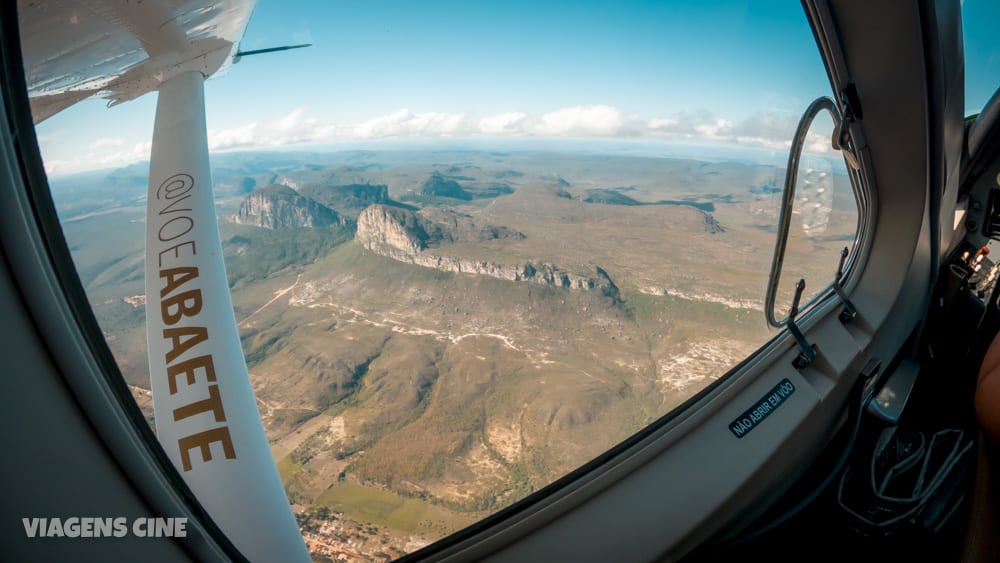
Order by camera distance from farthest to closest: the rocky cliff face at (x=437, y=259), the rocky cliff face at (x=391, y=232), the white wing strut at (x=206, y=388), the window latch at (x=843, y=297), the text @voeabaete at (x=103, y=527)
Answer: the rocky cliff face at (x=437, y=259), the rocky cliff face at (x=391, y=232), the window latch at (x=843, y=297), the white wing strut at (x=206, y=388), the text @voeabaete at (x=103, y=527)

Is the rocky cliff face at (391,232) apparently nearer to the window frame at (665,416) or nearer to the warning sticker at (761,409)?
the window frame at (665,416)

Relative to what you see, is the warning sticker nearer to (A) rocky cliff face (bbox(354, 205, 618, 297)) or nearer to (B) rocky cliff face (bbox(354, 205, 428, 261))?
(A) rocky cliff face (bbox(354, 205, 618, 297))

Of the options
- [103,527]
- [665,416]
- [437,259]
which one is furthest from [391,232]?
[103,527]

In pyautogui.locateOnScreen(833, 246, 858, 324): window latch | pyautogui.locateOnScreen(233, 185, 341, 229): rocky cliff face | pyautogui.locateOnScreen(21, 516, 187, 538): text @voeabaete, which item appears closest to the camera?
pyautogui.locateOnScreen(21, 516, 187, 538): text @voeabaete

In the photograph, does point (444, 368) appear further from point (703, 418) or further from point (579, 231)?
point (579, 231)

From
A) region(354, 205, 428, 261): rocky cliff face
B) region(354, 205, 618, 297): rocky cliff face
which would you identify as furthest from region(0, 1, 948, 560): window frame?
region(354, 205, 428, 261): rocky cliff face

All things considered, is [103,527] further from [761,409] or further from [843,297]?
[843,297]

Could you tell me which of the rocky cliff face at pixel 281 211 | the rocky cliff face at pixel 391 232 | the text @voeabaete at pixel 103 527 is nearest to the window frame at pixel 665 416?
the text @voeabaete at pixel 103 527
